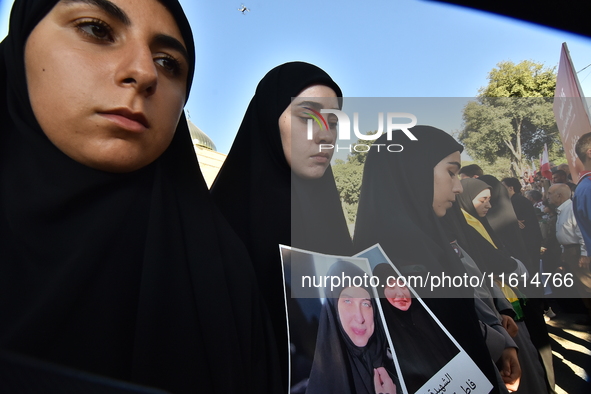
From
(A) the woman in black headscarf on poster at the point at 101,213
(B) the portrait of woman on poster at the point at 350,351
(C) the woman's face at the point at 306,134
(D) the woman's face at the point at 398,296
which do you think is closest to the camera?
(A) the woman in black headscarf on poster at the point at 101,213

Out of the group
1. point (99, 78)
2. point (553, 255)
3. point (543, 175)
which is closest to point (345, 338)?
point (99, 78)

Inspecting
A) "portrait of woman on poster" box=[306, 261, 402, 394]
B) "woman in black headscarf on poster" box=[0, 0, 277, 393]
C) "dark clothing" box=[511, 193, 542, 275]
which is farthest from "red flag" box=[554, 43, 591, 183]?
"woman in black headscarf on poster" box=[0, 0, 277, 393]

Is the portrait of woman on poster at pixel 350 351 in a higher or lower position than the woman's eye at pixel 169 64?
lower

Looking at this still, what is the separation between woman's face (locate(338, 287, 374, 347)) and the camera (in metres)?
1.14

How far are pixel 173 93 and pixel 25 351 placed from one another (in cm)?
68

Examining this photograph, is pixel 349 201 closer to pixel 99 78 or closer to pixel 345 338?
pixel 345 338

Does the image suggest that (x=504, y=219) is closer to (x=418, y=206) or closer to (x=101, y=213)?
(x=418, y=206)

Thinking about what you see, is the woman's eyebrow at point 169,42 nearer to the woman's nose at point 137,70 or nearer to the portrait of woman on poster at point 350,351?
the woman's nose at point 137,70

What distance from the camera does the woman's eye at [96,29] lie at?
792 mm

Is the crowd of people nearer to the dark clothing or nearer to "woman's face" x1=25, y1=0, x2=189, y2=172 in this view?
"woman's face" x1=25, y1=0, x2=189, y2=172

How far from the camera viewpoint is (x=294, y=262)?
4.14ft

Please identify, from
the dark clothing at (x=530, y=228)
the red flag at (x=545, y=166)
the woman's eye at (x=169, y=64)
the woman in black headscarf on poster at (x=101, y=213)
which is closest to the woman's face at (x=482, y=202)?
the dark clothing at (x=530, y=228)

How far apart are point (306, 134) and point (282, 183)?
228 mm

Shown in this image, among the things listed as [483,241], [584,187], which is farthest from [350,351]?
[584,187]
